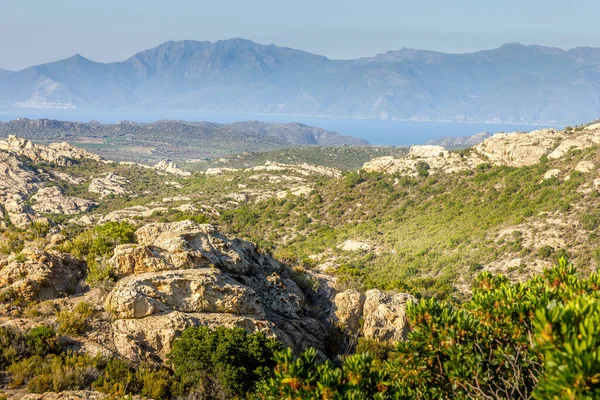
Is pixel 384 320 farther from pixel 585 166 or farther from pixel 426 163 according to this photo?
pixel 426 163

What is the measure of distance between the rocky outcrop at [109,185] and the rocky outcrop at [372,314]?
216 feet

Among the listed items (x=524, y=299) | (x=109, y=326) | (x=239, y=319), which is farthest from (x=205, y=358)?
(x=524, y=299)

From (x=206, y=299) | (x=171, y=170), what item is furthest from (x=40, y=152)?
(x=206, y=299)

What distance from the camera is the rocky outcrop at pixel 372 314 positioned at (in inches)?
560

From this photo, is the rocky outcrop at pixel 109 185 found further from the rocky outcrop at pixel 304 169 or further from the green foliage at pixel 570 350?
the green foliage at pixel 570 350

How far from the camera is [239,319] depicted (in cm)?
1147

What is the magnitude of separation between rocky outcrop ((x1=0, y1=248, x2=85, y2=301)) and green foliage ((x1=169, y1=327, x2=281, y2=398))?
4.66 metres

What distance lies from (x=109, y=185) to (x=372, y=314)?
2862 inches

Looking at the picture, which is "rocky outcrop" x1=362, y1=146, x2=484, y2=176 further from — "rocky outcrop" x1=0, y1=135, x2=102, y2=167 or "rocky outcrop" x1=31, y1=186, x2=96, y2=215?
"rocky outcrop" x1=0, y1=135, x2=102, y2=167

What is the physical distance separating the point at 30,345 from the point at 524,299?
983 cm

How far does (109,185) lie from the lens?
3009 inches

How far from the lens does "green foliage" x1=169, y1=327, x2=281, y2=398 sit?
29.7ft

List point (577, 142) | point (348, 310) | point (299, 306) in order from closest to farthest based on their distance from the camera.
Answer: point (299, 306), point (348, 310), point (577, 142)

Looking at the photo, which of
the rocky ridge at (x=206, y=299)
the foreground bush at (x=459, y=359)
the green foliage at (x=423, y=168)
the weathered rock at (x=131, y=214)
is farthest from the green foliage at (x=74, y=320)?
the green foliage at (x=423, y=168)
